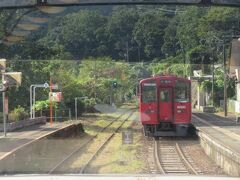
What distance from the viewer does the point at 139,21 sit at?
5.73 metres

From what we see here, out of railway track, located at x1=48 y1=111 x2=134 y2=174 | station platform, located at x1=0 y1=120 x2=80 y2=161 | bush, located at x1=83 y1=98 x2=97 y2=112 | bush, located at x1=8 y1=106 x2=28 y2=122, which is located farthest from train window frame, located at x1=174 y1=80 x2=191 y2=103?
bush, located at x1=8 y1=106 x2=28 y2=122

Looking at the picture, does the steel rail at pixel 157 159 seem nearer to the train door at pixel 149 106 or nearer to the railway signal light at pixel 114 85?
the train door at pixel 149 106

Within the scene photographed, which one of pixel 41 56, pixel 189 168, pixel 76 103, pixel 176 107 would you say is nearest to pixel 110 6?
pixel 41 56

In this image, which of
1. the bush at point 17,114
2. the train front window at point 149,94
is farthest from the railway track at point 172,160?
the bush at point 17,114

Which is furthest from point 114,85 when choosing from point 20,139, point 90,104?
point 20,139

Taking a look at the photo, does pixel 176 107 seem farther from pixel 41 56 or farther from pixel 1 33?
pixel 1 33

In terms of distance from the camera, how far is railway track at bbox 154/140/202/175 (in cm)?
1206

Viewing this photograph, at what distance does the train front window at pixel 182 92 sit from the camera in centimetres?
2053

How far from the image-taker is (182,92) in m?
21.1

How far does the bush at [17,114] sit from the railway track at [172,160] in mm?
7001

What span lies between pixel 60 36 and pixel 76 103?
10631 millimetres

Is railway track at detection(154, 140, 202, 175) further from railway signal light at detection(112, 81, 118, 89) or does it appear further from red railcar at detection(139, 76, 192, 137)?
railway signal light at detection(112, 81, 118, 89)

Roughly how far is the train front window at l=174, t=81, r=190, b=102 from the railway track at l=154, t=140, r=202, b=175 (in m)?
2.12

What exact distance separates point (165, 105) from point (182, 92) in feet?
2.85
